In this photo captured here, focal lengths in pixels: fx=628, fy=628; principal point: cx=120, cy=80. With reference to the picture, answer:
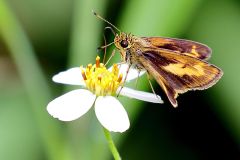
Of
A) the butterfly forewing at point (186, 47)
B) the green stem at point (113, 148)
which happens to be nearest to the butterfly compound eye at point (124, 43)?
the butterfly forewing at point (186, 47)

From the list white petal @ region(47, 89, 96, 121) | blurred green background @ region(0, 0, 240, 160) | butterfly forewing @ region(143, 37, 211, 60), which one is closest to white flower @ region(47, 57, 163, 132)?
white petal @ region(47, 89, 96, 121)

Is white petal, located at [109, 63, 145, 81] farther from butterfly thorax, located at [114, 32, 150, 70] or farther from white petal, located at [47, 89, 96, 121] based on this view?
white petal, located at [47, 89, 96, 121]

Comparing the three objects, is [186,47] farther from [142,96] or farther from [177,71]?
[142,96]

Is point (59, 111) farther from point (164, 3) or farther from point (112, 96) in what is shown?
point (164, 3)

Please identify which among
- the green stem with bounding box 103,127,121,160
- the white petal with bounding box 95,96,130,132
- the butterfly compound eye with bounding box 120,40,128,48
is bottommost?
the white petal with bounding box 95,96,130,132

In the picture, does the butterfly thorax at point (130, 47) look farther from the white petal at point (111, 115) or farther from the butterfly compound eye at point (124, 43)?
the white petal at point (111, 115)

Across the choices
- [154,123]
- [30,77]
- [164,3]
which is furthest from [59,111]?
[154,123]
